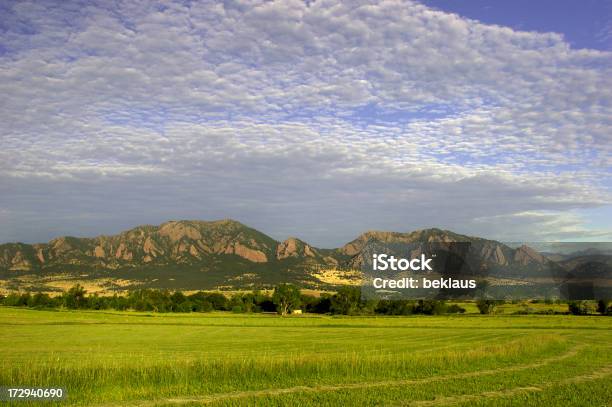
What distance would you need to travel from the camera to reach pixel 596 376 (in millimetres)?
25969

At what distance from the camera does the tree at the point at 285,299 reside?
456ft

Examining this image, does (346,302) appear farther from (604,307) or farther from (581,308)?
(604,307)

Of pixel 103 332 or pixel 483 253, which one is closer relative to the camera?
pixel 103 332

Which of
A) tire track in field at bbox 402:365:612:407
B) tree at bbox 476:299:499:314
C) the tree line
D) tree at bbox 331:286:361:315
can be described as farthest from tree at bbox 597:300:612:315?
tire track in field at bbox 402:365:612:407

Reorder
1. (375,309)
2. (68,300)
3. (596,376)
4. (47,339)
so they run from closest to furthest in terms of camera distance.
Answer: 1. (596,376)
2. (47,339)
3. (375,309)
4. (68,300)

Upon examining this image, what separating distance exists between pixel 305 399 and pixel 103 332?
61.9m

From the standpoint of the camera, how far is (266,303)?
5846 inches

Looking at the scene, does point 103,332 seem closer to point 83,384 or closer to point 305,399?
point 83,384

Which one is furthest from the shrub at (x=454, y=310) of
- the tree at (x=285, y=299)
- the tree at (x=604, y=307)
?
the tree at (x=285, y=299)

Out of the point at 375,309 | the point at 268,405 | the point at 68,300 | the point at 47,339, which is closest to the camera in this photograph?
the point at 268,405

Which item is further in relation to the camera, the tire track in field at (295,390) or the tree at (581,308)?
the tree at (581,308)

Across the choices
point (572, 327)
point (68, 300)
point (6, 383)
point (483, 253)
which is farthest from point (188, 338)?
point (483, 253)

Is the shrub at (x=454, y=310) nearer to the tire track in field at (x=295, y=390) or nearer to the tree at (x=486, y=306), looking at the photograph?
the tree at (x=486, y=306)

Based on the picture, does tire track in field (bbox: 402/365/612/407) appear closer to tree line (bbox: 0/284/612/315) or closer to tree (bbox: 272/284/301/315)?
tree line (bbox: 0/284/612/315)
